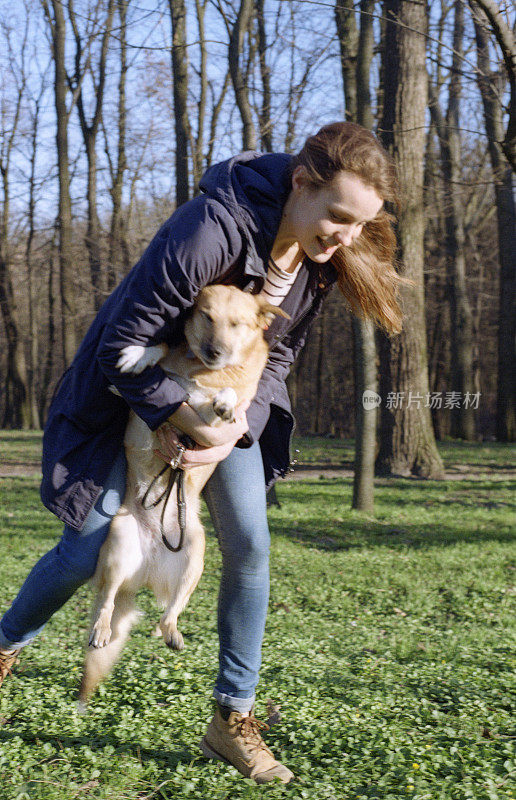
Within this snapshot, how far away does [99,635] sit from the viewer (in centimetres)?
288

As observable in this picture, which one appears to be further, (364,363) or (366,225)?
(364,363)

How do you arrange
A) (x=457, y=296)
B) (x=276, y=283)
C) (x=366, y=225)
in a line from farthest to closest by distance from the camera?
1. (x=457, y=296)
2. (x=366, y=225)
3. (x=276, y=283)

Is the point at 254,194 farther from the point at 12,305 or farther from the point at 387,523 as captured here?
the point at 12,305

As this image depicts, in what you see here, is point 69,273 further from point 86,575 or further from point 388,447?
point 86,575

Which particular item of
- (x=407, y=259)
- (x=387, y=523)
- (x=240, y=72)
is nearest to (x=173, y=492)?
(x=387, y=523)

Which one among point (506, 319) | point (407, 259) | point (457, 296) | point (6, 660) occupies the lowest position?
point (6, 660)

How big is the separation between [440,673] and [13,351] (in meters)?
23.6

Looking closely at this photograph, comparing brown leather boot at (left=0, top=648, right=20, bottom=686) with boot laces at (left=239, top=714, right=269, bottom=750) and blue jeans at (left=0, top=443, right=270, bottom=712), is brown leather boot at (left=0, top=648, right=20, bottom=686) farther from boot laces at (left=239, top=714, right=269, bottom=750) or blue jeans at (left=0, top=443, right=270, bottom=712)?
boot laces at (left=239, top=714, right=269, bottom=750)

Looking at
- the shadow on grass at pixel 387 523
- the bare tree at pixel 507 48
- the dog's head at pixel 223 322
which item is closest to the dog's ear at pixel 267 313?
the dog's head at pixel 223 322

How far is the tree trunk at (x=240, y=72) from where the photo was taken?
978 centimetres

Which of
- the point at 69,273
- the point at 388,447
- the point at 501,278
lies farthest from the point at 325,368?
the point at 388,447

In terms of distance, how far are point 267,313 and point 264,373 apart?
328mm

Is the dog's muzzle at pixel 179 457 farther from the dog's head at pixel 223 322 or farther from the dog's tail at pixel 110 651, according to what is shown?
the dog's tail at pixel 110 651

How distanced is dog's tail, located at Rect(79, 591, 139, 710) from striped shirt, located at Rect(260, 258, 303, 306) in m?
1.28
